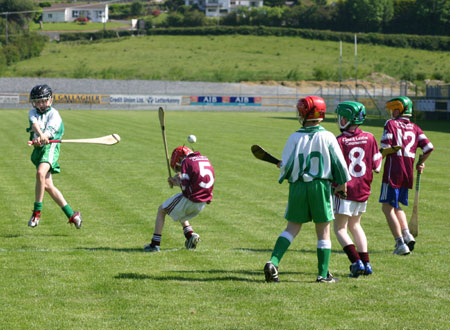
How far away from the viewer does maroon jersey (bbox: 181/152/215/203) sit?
9227mm

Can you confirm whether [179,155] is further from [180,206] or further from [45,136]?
A: [45,136]

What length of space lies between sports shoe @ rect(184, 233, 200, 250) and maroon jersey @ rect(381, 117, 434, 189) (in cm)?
268

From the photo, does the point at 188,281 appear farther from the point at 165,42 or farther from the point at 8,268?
the point at 165,42

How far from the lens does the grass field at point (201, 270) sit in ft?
21.8

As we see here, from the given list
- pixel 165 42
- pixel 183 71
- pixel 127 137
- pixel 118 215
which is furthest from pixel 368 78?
pixel 118 215

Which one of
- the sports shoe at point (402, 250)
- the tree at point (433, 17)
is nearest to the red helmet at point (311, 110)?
the sports shoe at point (402, 250)

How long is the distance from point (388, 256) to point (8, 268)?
15.6 ft

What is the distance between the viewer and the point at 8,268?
852cm

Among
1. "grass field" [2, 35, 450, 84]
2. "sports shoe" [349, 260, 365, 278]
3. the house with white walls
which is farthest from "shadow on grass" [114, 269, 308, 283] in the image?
the house with white walls

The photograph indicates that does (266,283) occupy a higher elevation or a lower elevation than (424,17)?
lower

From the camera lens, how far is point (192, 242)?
380 inches

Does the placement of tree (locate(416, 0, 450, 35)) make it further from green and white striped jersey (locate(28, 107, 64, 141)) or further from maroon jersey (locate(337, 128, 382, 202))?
Result: maroon jersey (locate(337, 128, 382, 202))

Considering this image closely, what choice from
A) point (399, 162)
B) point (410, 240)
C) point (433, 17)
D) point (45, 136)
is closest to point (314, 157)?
point (399, 162)

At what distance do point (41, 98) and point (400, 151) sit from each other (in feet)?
17.1
